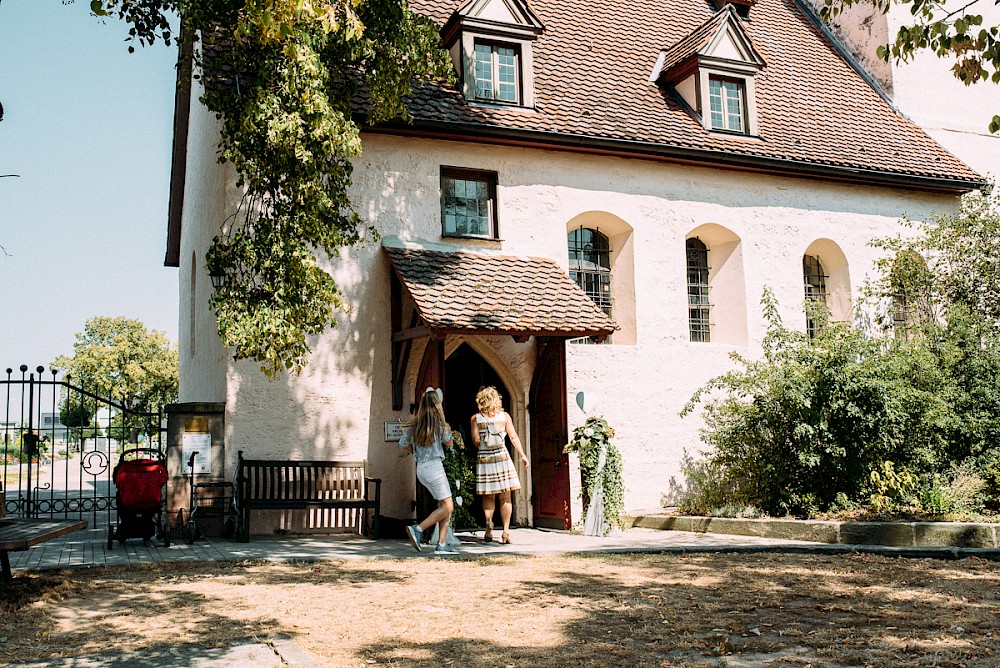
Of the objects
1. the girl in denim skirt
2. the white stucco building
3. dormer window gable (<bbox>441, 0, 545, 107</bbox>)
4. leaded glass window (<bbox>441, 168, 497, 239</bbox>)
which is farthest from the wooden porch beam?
dormer window gable (<bbox>441, 0, 545, 107</bbox>)

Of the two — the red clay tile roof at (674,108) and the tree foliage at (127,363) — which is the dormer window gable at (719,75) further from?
the tree foliage at (127,363)

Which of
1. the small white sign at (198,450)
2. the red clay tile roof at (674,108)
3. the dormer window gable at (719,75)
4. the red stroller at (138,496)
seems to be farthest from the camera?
the dormer window gable at (719,75)

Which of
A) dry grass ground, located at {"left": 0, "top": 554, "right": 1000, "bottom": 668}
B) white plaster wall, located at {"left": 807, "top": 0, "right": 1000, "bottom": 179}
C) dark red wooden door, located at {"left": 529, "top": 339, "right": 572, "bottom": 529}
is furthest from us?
white plaster wall, located at {"left": 807, "top": 0, "right": 1000, "bottom": 179}

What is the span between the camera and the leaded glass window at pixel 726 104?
16438mm

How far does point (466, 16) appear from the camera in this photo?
47.9 feet

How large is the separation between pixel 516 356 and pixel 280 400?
143 inches

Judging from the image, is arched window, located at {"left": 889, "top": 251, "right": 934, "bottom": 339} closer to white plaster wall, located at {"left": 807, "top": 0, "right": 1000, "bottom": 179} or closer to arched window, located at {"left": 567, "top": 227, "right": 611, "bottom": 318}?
white plaster wall, located at {"left": 807, "top": 0, "right": 1000, "bottom": 179}

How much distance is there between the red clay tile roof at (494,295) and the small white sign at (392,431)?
81.3 inches

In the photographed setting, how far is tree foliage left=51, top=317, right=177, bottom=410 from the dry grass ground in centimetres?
5545

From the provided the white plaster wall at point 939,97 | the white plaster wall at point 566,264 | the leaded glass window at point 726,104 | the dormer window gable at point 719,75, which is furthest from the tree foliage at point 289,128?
the white plaster wall at point 939,97

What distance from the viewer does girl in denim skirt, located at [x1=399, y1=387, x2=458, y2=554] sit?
1053 centimetres

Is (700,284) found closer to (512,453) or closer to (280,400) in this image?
(512,453)

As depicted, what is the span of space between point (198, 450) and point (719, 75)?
431 inches

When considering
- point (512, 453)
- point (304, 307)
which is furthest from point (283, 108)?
point (512, 453)
